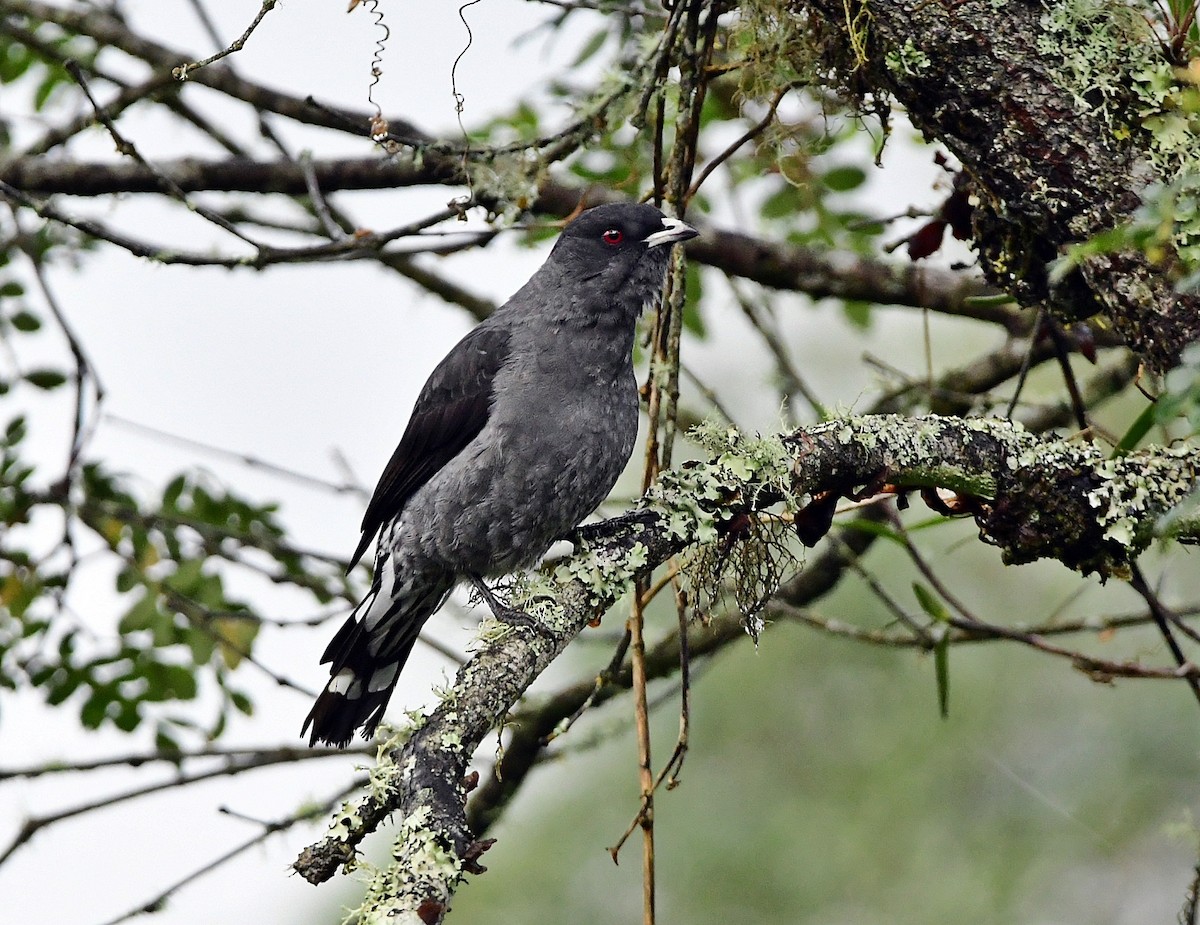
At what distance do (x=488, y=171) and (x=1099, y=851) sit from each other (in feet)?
19.2

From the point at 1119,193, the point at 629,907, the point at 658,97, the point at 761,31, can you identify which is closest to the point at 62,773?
the point at 658,97

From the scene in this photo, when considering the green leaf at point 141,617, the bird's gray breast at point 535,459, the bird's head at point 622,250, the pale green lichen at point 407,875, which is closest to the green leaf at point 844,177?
the bird's head at point 622,250

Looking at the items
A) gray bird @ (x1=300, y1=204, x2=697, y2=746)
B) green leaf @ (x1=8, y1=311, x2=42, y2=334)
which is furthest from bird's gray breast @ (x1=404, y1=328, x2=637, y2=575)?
green leaf @ (x1=8, y1=311, x2=42, y2=334)

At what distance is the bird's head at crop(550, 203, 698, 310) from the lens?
385cm

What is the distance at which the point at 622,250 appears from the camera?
12.8ft

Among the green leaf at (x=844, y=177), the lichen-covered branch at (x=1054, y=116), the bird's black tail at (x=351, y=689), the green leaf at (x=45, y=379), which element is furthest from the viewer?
the green leaf at (x=844, y=177)

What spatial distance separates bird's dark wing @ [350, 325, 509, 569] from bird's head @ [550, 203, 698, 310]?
359 mm

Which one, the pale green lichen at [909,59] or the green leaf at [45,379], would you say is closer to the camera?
the pale green lichen at [909,59]

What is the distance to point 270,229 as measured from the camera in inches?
197

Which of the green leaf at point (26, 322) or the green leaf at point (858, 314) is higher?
the green leaf at point (26, 322)

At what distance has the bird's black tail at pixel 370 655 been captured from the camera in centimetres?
378

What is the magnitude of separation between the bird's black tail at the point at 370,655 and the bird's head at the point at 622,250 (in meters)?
1.08

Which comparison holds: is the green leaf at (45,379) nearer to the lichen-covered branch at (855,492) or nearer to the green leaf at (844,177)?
the lichen-covered branch at (855,492)

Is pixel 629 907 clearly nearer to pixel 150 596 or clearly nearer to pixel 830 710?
pixel 830 710
